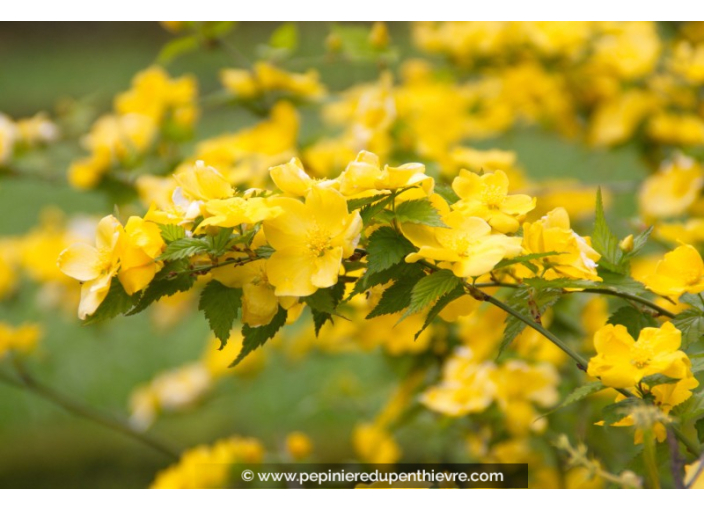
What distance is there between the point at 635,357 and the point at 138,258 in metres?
0.34

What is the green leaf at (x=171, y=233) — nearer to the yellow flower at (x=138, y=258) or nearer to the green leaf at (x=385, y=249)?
the yellow flower at (x=138, y=258)

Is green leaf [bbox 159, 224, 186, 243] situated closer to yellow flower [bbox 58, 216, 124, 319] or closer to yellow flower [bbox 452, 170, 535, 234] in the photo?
yellow flower [bbox 58, 216, 124, 319]

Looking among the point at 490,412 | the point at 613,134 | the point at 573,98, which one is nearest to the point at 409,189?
the point at 490,412

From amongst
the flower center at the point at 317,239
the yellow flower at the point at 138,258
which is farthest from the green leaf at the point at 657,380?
the yellow flower at the point at 138,258

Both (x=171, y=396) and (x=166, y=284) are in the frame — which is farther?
(x=171, y=396)

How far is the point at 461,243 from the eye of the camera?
0.52m

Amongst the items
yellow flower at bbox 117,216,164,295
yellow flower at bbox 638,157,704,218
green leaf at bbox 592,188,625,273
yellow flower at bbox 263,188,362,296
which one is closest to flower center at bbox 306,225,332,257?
yellow flower at bbox 263,188,362,296

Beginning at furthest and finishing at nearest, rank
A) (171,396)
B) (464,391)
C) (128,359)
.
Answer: (128,359), (171,396), (464,391)

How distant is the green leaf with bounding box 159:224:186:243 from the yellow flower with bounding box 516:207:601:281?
0.79 ft

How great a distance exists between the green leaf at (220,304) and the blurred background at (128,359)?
21.5 inches

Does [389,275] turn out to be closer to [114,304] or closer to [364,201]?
[364,201]

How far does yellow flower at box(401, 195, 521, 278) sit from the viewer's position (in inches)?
19.7

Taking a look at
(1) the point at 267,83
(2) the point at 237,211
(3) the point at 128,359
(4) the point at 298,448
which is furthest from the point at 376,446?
(3) the point at 128,359

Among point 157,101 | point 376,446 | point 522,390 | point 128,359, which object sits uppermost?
point 157,101
